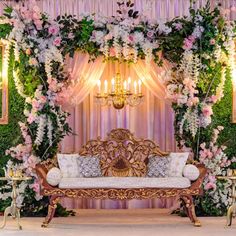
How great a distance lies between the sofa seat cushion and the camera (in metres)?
6.68

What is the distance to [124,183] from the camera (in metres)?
6.70

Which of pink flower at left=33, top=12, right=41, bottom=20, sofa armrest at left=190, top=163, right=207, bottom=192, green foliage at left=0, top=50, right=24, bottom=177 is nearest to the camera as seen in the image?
sofa armrest at left=190, top=163, right=207, bottom=192

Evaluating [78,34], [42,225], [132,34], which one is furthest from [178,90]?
[42,225]

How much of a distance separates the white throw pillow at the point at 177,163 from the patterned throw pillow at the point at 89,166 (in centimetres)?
91

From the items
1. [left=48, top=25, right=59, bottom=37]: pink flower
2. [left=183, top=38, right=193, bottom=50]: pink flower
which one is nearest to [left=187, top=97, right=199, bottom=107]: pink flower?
[left=183, top=38, right=193, bottom=50]: pink flower

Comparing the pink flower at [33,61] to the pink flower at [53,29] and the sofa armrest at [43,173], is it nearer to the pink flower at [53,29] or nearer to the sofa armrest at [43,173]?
the pink flower at [53,29]

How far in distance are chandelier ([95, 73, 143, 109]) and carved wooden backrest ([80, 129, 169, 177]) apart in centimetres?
86

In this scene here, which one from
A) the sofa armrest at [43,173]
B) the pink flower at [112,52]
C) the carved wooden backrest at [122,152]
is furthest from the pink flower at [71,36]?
the sofa armrest at [43,173]

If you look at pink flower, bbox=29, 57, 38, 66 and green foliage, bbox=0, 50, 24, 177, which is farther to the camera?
green foliage, bbox=0, 50, 24, 177

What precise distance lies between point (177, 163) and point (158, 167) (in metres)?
0.24

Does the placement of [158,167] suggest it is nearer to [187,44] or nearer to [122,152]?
[122,152]

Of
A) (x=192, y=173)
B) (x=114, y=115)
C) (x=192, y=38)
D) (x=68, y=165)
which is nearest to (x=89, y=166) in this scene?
(x=68, y=165)

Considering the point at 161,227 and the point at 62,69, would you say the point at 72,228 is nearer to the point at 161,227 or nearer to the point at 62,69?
the point at 161,227

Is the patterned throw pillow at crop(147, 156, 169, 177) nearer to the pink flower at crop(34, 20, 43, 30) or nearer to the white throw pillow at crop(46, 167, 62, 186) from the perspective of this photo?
the white throw pillow at crop(46, 167, 62, 186)
